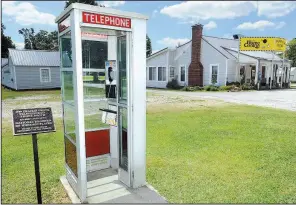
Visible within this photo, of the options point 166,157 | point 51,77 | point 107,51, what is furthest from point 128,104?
point 51,77

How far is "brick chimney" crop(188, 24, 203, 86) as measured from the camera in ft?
76.9

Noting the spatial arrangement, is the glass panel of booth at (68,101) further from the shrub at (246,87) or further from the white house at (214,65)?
the white house at (214,65)

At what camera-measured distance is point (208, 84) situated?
23.3 meters

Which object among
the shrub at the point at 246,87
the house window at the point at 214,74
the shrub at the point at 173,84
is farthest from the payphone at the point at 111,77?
the shrub at the point at 173,84

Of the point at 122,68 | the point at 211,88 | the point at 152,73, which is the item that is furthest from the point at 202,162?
the point at 152,73

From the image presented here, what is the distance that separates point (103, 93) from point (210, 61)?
64.4 ft

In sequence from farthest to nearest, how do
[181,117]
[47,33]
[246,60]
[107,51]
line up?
[47,33] < [246,60] < [181,117] < [107,51]

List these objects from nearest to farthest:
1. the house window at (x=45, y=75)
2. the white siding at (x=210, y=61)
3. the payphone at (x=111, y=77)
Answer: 1. the payphone at (x=111, y=77)
2. the white siding at (x=210, y=61)
3. the house window at (x=45, y=75)

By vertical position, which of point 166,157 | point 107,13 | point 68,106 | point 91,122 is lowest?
point 166,157

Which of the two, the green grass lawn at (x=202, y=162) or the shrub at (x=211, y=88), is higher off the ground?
the shrub at (x=211, y=88)

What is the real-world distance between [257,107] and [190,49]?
43.3ft

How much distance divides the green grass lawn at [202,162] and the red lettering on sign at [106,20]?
8.92ft

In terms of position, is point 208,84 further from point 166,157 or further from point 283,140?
point 166,157

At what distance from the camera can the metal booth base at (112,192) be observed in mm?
3826
